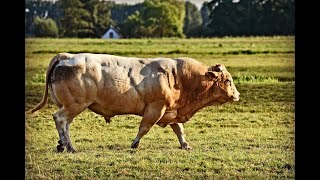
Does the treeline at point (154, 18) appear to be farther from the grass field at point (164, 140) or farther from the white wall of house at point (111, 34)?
the grass field at point (164, 140)

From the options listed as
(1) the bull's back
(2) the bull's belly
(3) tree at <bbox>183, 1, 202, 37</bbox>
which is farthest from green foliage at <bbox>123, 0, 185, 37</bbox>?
(2) the bull's belly

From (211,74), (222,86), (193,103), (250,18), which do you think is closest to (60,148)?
(193,103)

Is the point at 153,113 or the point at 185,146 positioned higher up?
the point at 153,113

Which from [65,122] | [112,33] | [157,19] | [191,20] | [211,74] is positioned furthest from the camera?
[191,20]

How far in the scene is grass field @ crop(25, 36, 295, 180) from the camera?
379 inches

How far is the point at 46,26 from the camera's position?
1172 cm

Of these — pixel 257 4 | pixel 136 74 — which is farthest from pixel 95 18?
pixel 257 4

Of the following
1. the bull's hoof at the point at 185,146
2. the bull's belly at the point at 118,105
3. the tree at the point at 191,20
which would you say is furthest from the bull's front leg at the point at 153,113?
the tree at the point at 191,20

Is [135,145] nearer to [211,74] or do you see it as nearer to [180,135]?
[180,135]

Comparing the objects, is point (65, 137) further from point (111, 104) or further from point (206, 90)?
point (206, 90)

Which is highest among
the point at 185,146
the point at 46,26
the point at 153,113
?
the point at 46,26

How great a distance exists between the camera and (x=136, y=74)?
1060 cm

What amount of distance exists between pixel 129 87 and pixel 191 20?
2371 millimetres
